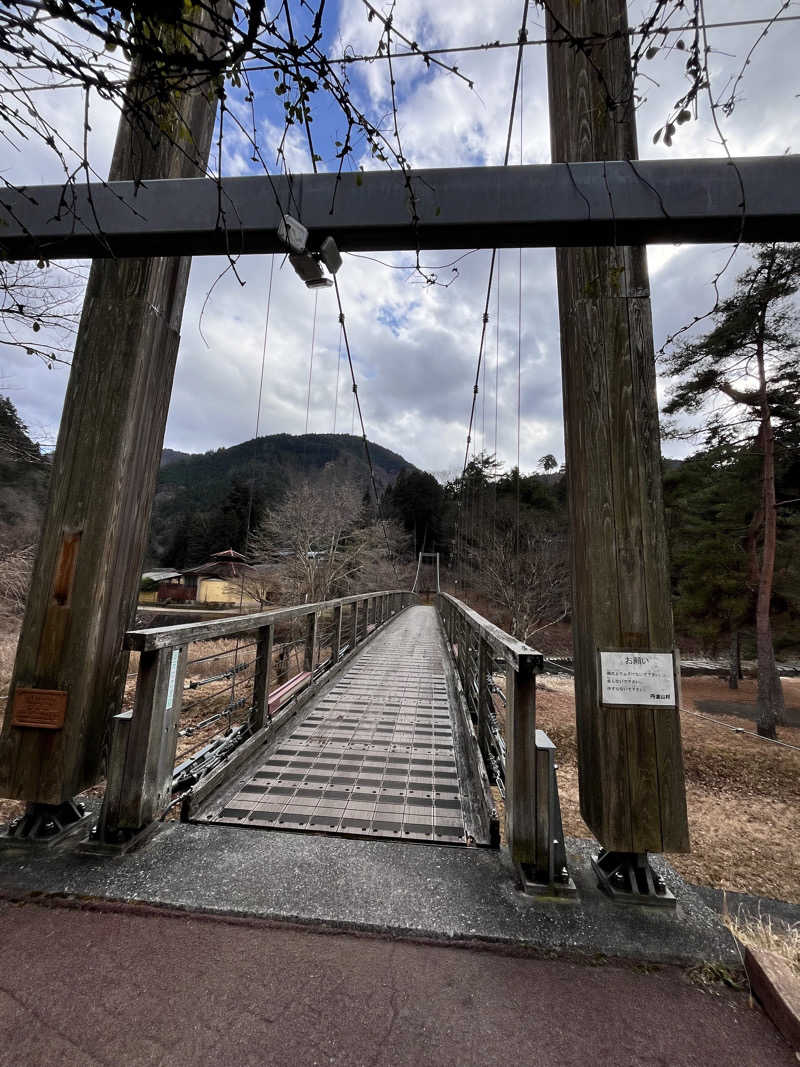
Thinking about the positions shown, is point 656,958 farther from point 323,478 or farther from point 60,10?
point 323,478

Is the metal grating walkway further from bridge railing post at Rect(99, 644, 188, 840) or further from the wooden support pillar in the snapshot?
bridge railing post at Rect(99, 644, 188, 840)

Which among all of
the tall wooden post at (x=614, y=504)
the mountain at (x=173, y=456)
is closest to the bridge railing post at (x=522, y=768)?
the tall wooden post at (x=614, y=504)

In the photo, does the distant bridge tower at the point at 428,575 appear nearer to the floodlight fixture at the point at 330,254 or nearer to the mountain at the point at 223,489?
the mountain at the point at 223,489

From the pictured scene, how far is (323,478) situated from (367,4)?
23445 mm

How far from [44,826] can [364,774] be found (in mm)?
1427

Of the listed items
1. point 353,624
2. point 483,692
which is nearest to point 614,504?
point 483,692

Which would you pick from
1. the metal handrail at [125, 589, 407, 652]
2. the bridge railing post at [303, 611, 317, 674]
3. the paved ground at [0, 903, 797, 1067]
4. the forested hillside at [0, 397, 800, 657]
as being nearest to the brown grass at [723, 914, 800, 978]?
the paved ground at [0, 903, 797, 1067]

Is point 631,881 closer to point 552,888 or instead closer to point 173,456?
point 552,888

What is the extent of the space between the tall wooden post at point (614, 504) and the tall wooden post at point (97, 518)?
1.58 m

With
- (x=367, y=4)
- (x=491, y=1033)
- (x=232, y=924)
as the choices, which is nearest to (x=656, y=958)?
(x=491, y=1033)

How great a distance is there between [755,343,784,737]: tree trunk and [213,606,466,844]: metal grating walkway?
929cm

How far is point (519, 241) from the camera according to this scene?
1.57m

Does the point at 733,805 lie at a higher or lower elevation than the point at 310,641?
lower

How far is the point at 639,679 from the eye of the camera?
160cm
